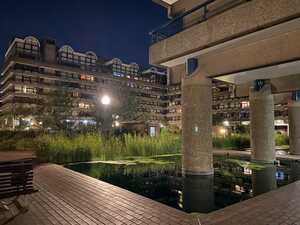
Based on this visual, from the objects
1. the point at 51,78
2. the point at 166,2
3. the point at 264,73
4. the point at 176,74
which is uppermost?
the point at 51,78

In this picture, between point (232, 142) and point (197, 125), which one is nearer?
point (197, 125)

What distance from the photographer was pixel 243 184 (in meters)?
7.33

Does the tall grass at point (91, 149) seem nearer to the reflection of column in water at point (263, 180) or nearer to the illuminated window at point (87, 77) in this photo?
the reflection of column in water at point (263, 180)

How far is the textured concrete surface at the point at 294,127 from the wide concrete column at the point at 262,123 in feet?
16.8

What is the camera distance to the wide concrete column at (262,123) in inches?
447

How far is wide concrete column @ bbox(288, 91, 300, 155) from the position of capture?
1541cm

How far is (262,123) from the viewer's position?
11477 mm

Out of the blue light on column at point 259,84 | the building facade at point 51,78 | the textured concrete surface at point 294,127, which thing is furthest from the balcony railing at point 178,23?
the building facade at point 51,78

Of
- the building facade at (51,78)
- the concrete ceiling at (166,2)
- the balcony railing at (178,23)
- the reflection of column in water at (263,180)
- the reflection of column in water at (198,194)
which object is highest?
the building facade at (51,78)

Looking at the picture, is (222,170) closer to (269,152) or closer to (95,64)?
(269,152)

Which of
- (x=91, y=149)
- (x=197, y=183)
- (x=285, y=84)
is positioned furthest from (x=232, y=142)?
(x=197, y=183)

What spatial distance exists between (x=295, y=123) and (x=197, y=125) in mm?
10393

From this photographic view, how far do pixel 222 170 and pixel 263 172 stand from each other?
153 cm

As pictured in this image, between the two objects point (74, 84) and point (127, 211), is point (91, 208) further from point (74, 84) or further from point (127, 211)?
point (74, 84)
